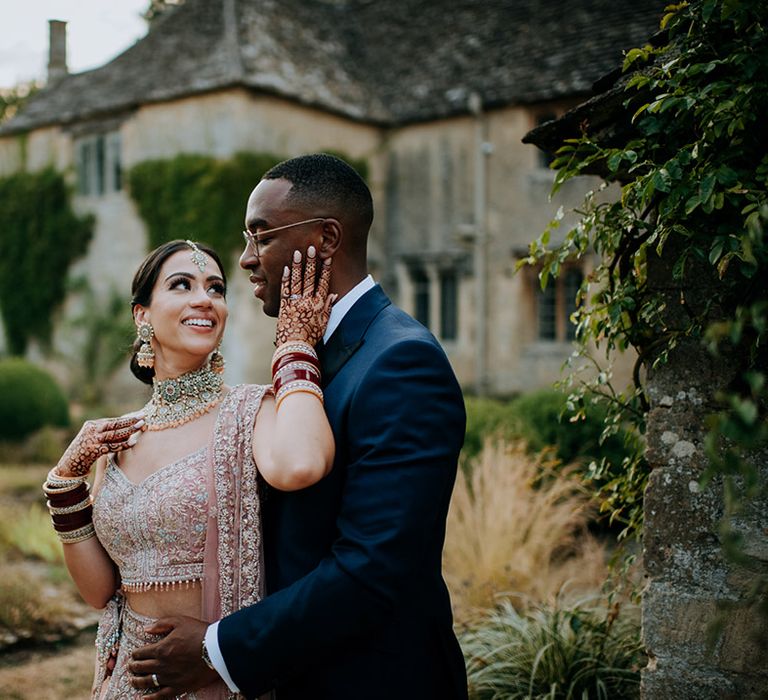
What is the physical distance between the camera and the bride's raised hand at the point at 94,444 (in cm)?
253

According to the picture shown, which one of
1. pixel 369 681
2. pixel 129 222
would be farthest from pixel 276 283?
pixel 129 222

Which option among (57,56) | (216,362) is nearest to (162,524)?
(216,362)

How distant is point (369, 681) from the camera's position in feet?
7.13

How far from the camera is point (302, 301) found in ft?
7.39

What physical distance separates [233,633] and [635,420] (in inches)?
72.7

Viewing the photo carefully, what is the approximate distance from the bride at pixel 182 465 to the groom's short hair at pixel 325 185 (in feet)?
0.49

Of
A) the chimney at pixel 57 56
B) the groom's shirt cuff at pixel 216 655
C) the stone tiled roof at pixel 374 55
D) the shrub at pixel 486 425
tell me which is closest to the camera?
the groom's shirt cuff at pixel 216 655

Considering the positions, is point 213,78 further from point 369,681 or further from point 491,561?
point 369,681

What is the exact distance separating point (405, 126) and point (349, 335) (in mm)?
15925

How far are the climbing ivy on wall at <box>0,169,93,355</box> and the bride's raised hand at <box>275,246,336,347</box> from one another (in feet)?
57.4

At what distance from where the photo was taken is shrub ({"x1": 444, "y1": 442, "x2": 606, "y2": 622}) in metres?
5.62

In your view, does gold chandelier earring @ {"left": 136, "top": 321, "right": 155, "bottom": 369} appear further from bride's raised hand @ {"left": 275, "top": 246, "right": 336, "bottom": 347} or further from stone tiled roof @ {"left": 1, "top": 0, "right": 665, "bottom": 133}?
stone tiled roof @ {"left": 1, "top": 0, "right": 665, "bottom": 133}

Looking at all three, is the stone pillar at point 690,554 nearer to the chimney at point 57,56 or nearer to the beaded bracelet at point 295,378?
the beaded bracelet at point 295,378

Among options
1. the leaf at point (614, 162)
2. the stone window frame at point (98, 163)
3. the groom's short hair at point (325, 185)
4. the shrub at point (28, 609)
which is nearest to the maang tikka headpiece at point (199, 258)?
the groom's short hair at point (325, 185)
